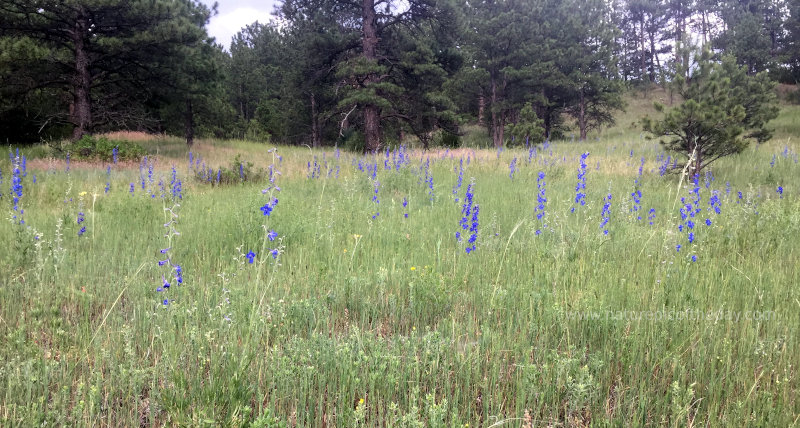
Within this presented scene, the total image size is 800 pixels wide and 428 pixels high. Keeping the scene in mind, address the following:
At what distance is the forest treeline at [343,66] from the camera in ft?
42.1

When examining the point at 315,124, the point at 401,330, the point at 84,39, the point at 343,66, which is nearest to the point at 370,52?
the point at 343,66

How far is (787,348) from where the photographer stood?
6.75 feet

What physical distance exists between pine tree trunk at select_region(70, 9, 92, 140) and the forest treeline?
35mm

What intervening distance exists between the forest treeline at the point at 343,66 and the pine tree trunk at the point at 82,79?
0.12 ft

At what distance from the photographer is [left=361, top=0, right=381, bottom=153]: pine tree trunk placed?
15.6m

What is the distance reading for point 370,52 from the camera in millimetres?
15734

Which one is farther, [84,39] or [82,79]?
[84,39]

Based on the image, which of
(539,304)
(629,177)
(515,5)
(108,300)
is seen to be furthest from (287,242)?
(515,5)

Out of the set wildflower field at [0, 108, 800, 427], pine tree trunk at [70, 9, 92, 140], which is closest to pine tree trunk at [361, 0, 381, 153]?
pine tree trunk at [70, 9, 92, 140]

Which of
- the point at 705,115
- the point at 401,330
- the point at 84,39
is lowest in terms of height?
the point at 401,330

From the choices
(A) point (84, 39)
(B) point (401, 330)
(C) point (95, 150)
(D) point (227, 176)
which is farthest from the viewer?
(A) point (84, 39)

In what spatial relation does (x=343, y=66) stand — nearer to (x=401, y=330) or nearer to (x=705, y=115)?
(x=705, y=115)

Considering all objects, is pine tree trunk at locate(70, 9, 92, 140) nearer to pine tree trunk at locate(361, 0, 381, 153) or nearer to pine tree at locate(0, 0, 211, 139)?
pine tree at locate(0, 0, 211, 139)

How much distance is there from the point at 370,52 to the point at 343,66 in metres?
1.12
